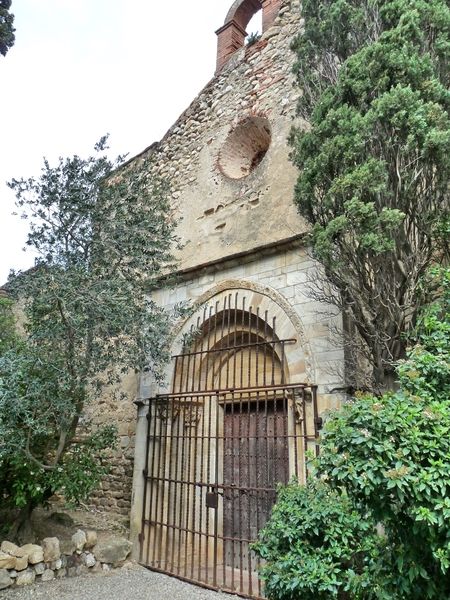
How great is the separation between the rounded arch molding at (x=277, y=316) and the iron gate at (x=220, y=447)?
11 centimetres

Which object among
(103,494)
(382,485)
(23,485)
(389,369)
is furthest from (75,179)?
(103,494)

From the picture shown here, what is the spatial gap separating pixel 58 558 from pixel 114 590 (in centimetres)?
75

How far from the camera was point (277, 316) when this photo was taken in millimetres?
5195

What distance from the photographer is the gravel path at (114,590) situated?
14.2ft

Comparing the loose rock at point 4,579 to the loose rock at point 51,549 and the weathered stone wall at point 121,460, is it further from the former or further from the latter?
the weathered stone wall at point 121,460

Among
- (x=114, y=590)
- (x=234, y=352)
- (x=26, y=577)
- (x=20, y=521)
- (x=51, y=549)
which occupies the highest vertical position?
(x=234, y=352)

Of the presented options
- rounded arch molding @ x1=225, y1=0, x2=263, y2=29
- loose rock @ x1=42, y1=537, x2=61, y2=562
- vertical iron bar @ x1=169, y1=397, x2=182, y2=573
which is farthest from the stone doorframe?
rounded arch molding @ x1=225, y1=0, x2=263, y2=29

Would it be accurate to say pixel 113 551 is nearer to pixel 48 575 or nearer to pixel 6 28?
pixel 48 575

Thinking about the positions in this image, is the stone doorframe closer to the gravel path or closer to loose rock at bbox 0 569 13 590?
the gravel path

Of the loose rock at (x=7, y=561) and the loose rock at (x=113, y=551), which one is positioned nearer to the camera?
the loose rock at (x=7, y=561)

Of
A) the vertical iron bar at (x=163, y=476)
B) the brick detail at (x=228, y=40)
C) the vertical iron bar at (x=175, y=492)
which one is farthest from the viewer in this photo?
the brick detail at (x=228, y=40)

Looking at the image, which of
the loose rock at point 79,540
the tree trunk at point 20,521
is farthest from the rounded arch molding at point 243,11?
the loose rock at point 79,540

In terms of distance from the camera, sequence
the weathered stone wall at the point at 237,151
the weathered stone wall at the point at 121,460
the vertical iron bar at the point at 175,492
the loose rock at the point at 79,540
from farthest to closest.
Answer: the weathered stone wall at the point at 121,460, the weathered stone wall at the point at 237,151, the vertical iron bar at the point at 175,492, the loose rock at the point at 79,540

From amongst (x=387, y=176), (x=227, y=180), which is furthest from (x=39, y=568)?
(x=227, y=180)
